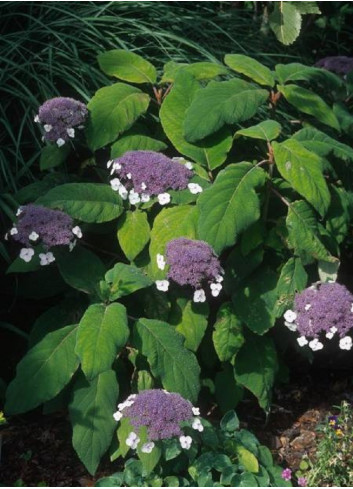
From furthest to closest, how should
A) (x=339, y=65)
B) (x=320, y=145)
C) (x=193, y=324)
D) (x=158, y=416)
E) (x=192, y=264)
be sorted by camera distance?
(x=339, y=65) < (x=320, y=145) < (x=193, y=324) < (x=192, y=264) < (x=158, y=416)

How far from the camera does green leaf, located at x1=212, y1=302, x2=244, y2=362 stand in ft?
10.0

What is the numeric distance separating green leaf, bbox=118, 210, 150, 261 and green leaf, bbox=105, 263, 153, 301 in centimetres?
15

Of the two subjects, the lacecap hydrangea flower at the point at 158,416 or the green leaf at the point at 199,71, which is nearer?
the lacecap hydrangea flower at the point at 158,416

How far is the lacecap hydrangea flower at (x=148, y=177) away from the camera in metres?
3.05

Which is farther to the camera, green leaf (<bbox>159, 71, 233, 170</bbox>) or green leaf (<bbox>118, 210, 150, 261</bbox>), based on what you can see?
green leaf (<bbox>159, 71, 233, 170</bbox>)

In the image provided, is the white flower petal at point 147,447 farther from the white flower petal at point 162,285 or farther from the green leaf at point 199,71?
the green leaf at point 199,71

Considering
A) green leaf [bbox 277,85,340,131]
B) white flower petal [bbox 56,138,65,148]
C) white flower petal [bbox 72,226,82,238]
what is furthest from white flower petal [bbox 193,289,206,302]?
green leaf [bbox 277,85,340,131]

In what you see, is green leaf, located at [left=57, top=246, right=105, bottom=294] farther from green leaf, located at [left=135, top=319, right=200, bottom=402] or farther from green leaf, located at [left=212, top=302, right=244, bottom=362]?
green leaf, located at [left=212, top=302, right=244, bottom=362]

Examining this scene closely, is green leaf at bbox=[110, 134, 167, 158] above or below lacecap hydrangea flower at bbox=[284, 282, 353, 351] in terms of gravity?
above

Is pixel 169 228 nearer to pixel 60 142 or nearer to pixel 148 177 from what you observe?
pixel 148 177

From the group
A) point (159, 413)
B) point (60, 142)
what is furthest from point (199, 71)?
point (159, 413)

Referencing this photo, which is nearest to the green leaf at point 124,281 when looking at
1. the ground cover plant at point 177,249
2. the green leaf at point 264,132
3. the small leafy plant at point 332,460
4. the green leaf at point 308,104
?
the ground cover plant at point 177,249

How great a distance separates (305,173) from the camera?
304cm

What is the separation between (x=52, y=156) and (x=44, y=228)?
0.55 meters
